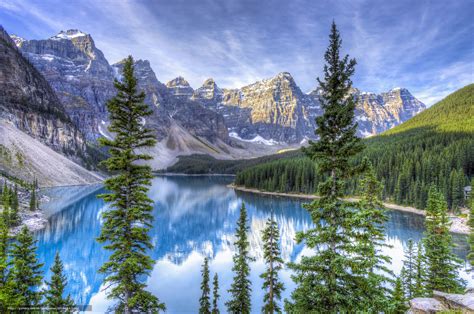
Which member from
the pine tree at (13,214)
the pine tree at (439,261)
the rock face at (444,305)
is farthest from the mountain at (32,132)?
the rock face at (444,305)

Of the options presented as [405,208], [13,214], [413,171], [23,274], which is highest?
[413,171]

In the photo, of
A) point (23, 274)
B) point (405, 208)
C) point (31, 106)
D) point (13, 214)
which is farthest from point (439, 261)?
point (31, 106)

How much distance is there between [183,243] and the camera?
5300 cm

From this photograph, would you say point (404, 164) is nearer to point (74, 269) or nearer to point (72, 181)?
point (74, 269)

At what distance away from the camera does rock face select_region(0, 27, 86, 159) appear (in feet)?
445

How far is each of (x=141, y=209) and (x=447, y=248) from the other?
65.2ft

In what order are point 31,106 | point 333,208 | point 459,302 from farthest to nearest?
point 31,106, point 333,208, point 459,302

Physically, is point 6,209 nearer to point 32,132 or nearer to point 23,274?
point 23,274

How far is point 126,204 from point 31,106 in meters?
170

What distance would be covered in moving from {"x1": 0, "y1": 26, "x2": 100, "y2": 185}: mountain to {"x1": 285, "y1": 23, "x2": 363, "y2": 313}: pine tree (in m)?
103

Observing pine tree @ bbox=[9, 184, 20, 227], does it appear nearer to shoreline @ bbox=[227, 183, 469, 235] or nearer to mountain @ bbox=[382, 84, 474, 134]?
shoreline @ bbox=[227, 183, 469, 235]

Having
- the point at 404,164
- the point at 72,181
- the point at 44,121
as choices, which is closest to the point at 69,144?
the point at 44,121

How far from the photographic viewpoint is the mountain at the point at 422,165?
240 ft

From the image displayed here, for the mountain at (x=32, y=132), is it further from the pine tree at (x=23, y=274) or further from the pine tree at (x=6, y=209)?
the pine tree at (x=23, y=274)
